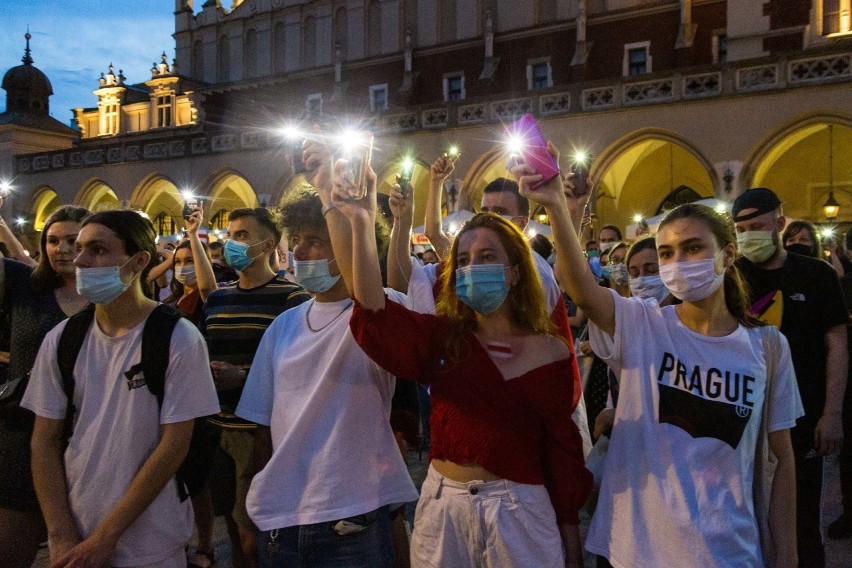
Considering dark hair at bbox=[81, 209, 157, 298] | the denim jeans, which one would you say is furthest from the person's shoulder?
dark hair at bbox=[81, 209, 157, 298]

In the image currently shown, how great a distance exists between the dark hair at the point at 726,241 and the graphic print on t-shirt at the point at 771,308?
1005mm

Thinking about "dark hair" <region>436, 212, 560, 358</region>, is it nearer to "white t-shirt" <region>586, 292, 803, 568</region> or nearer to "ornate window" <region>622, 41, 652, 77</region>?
"white t-shirt" <region>586, 292, 803, 568</region>

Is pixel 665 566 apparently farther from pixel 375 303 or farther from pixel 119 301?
pixel 119 301

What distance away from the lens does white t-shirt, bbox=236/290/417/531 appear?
7.15 ft

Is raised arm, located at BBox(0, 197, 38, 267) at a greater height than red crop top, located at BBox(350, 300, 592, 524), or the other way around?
raised arm, located at BBox(0, 197, 38, 267)

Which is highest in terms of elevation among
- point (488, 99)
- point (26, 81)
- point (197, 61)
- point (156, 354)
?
point (26, 81)

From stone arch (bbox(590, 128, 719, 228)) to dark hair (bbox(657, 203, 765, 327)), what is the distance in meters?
17.3

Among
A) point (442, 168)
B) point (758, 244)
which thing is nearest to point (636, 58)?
point (758, 244)

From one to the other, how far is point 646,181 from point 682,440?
66.4 feet

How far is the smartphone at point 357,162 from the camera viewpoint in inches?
79.8

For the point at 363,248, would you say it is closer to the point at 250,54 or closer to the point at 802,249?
the point at 802,249

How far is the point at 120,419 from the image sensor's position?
7.43 feet

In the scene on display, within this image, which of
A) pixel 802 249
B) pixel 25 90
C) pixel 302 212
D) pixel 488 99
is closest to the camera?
pixel 302 212

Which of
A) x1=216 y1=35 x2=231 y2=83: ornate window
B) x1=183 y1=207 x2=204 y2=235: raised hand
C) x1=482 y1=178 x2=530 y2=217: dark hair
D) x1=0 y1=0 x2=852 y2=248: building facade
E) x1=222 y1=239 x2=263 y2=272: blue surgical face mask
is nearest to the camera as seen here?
x1=482 y1=178 x2=530 y2=217: dark hair
